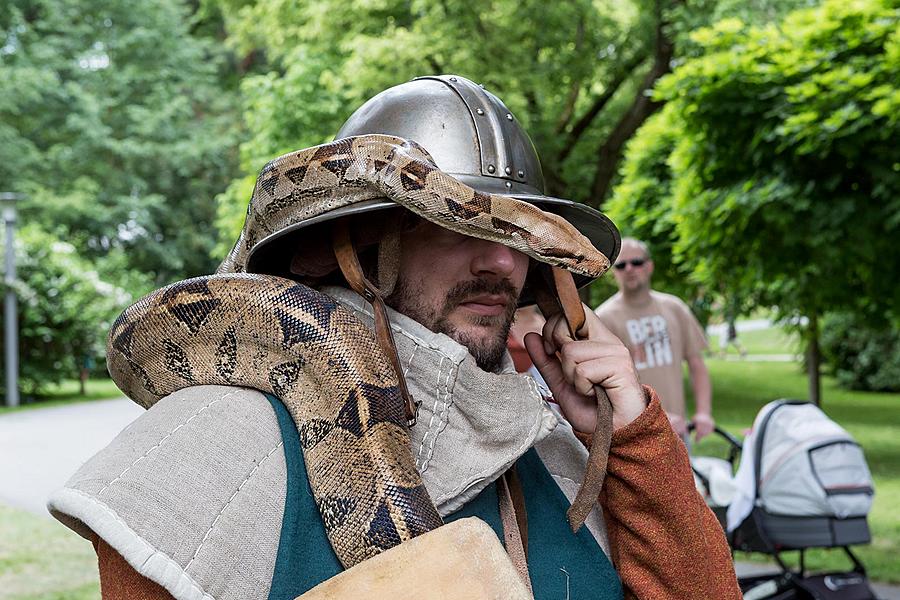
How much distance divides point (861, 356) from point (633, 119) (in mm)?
9372

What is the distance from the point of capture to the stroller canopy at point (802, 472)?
202 inches

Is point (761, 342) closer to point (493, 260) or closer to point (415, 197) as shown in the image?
point (493, 260)

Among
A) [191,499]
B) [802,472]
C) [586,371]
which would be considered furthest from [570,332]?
[802,472]

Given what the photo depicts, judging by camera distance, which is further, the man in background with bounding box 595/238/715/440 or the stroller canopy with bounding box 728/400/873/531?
the man in background with bounding box 595/238/715/440

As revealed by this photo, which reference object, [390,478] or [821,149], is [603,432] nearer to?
[390,478]

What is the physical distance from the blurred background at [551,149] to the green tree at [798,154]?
2 centimetres

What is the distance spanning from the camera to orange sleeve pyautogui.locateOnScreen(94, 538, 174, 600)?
1.47 meters

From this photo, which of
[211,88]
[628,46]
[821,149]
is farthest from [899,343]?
[211,88]

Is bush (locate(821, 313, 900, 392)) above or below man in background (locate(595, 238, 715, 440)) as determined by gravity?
below

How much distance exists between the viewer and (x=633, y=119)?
15.2 m

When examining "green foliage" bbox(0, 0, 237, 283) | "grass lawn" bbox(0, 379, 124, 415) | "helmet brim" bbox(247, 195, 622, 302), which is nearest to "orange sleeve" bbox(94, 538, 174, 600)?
"helmet brim" bbox(247, 195, 622, 302)

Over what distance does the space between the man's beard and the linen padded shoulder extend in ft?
1.48

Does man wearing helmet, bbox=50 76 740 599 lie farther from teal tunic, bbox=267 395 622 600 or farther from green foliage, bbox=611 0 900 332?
green foliage, bbox=611 0 900 332

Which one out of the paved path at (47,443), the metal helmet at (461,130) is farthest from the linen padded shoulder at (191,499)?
the paved path at (47,443)
